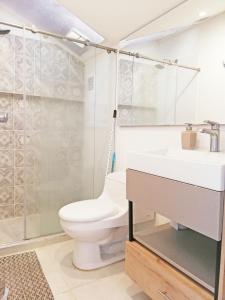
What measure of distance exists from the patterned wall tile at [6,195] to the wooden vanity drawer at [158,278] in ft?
5.05

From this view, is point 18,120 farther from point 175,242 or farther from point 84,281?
point 175,242

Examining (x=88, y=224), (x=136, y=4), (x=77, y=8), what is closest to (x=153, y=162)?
(x=88, y=224)

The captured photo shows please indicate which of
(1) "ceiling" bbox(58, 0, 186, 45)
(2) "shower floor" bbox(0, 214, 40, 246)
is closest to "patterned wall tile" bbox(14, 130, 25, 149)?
(2) "shower floor" bbox(0, 214, 40, 246)

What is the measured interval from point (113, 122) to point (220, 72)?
1.06 meters

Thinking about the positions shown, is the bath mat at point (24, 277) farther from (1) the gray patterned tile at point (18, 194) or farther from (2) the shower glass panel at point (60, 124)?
(1) the gray patterned tile at point (18, 194)

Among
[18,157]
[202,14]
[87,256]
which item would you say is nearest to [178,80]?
[202,14]

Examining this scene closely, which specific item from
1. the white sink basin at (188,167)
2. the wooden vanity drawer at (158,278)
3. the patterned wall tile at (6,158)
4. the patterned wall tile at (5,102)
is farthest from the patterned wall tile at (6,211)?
the white sink basin at (188,167)

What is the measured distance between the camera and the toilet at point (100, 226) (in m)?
1.45

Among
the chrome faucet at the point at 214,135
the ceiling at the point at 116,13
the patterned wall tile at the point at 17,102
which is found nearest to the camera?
the chrome faucet at the point at 214,135

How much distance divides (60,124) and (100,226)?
2.89 ft

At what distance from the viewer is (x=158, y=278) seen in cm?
108

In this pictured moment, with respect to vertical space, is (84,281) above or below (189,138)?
below

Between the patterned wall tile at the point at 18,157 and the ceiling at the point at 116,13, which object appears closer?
the ceiling at the point at 116,13

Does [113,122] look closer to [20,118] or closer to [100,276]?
[20,118]
